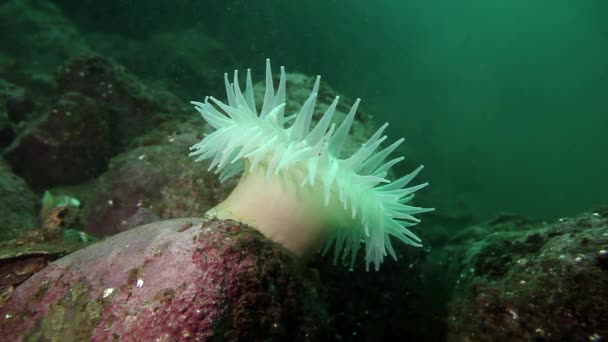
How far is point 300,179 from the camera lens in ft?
8.17

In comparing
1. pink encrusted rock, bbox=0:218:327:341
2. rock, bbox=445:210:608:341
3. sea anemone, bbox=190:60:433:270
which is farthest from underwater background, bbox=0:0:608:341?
sea anemone, bbox=190:60:433:270

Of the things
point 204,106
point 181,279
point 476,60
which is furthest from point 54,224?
point 476,60

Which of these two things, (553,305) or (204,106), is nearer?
(553,305)

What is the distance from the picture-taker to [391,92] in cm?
3228

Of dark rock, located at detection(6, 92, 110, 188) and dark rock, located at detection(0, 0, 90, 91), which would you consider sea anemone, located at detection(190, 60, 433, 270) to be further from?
dark rock, located at detection(0, 0, 90, 91)

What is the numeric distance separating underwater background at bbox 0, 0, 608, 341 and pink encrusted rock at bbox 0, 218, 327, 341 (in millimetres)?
463

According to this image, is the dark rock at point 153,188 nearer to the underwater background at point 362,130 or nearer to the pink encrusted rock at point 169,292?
the underwater background at point 362,130

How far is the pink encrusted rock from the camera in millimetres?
1648

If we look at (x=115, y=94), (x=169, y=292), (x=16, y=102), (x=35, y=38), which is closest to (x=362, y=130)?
(x=169, y=292)

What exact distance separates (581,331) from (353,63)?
26.6m

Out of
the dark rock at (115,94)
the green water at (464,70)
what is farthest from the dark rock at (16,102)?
the green water at (464,70)

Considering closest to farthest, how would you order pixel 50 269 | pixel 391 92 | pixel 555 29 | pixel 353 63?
pixel 50 269 < pixel 353 63 < pixel 391 92 < pixel 555 29

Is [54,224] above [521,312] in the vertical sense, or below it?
below

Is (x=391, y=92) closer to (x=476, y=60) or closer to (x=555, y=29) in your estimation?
(x=476, y=60)
